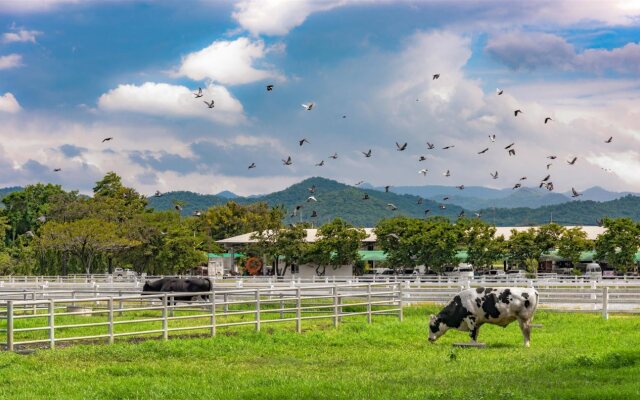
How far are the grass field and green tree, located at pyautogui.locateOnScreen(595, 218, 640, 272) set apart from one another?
208ft

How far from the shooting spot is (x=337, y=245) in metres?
87.9

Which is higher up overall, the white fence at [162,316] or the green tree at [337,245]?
the green tree at [337,245]

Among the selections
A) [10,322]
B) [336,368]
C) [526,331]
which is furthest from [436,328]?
[10,322]

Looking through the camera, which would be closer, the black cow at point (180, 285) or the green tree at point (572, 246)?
the black cow at point (180, 285)

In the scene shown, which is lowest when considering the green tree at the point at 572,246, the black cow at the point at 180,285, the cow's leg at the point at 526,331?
the cow's leg at the point at 526,331

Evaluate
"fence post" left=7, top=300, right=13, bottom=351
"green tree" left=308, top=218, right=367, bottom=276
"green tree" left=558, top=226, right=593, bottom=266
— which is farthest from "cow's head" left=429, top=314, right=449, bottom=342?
"green tree" left=558, top=226, right=593, bottom=266

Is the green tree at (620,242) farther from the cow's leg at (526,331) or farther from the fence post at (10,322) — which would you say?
the fence post at (10,322)

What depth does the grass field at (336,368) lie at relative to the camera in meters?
13.6

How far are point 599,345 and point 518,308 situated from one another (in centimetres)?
189

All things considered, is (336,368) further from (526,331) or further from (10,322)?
(10,322)

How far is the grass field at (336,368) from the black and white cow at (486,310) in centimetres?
49

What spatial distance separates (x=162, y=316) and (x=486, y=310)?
505 inches

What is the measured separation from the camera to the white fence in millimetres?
20003

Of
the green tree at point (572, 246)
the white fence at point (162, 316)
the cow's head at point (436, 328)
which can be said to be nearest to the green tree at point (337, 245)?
the green tree at point (572, 246)
